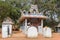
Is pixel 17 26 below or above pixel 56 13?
below

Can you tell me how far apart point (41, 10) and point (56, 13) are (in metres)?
2.99

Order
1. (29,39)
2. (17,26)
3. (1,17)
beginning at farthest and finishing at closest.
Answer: (17,26), (1,17), (29,39)

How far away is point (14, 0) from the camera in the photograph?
36.2m

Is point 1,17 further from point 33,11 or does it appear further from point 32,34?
point 32,34

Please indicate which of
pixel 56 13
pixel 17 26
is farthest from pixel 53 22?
pixel 17 26

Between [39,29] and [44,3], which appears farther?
[44,3]

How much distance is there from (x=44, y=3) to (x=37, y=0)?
2.23 meters

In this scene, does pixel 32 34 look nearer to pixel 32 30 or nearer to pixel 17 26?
pixel 32 30

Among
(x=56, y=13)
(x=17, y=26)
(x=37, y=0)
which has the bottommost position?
(x=17, y=26)

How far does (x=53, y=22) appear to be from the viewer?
34.2m

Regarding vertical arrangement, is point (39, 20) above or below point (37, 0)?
below

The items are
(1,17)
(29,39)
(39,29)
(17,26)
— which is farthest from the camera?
(17,26)

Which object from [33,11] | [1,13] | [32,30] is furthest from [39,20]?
[32,30]

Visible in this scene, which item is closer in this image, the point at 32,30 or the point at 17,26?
the point at 32,30
